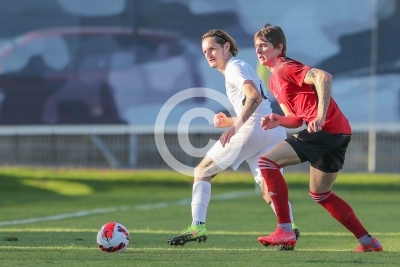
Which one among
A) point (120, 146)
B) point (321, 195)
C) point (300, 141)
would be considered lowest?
point (321, 195)

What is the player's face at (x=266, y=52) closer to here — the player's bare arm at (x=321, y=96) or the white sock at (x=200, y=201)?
the player's bare arm at (x=321, y=96)

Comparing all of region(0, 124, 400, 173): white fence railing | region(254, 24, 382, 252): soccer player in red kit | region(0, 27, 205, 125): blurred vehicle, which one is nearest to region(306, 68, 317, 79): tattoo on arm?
region(254, 24, 382, 252): soccer player in red kit

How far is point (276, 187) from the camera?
25.0 ft

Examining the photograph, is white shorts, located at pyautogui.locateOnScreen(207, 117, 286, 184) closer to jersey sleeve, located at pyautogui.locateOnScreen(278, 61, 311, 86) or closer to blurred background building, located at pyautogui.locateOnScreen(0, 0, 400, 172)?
jersey sleeve, located at pyautogui.locateOnScreen(278, 61, 311, 86)

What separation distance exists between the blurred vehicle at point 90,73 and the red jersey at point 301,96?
11133 mm

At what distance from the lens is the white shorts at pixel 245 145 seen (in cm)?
816

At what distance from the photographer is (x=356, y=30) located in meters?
19.2

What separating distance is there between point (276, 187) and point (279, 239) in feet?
1.40

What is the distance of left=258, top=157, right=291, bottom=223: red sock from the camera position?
759 centimetres

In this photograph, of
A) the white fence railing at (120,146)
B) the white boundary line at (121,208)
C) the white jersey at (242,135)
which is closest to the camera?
the white jersey at (242,135)

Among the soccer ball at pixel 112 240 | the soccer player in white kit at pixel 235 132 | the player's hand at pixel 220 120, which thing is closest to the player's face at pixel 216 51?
the soccer player in white kit at pixel 235 132

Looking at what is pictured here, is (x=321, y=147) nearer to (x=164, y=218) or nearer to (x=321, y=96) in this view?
(x=321, y=96)

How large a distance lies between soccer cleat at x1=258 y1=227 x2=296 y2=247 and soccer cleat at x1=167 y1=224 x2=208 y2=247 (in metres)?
0.54

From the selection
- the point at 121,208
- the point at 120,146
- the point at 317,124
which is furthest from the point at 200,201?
the point at 120,146
